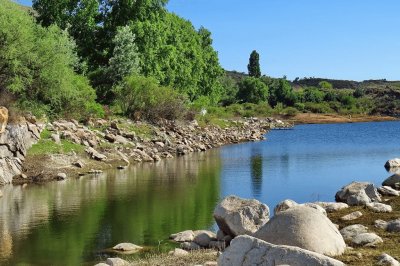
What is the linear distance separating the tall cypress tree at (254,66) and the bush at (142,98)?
101m

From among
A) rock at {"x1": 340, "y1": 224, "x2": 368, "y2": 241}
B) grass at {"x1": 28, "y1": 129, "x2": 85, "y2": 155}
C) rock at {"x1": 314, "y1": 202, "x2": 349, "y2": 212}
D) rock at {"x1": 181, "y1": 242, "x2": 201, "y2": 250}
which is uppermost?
grass at {"x1": 28, "y1": 129, "x2": 85, "y2": 155}

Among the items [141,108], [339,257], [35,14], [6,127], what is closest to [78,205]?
[6,127]

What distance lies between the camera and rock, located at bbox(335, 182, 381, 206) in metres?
23.2

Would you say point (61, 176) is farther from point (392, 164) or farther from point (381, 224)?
point (392, 164)

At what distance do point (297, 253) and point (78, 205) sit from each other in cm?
1789

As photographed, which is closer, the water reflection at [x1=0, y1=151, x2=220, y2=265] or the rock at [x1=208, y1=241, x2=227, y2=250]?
the rock at [x1=208, y1=241, x2=227, y2=250]

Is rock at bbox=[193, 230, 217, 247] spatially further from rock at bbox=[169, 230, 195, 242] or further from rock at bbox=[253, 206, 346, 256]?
rock at bbox=[253, 206, 346, 256]

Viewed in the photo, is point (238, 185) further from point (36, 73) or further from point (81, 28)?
point (81, 28)

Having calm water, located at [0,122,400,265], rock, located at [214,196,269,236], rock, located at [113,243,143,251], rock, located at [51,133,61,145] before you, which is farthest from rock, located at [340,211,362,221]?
rock, located at [51,133,61,145]

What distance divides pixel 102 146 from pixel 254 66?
120703 millimetres

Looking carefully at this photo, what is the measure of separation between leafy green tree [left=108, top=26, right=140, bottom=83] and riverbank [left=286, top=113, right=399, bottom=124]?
250 ft

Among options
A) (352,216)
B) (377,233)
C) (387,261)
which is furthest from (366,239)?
(352,216)

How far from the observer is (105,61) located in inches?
2552

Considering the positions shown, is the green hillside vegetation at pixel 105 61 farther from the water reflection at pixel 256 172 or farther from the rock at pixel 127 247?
the rock at pixel 127 247
